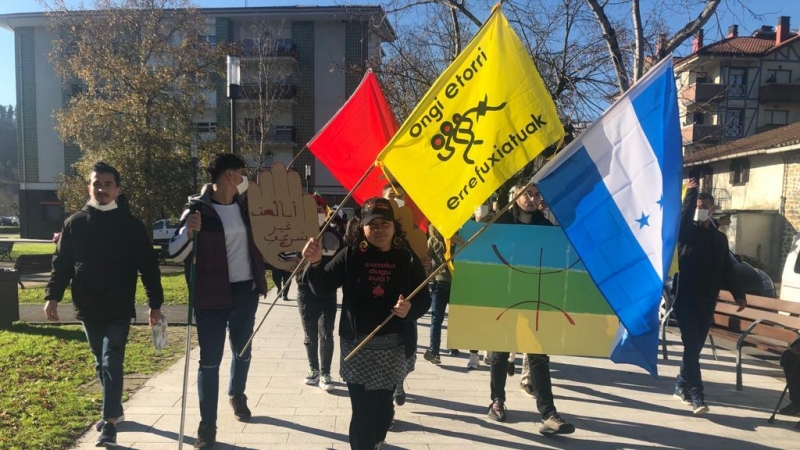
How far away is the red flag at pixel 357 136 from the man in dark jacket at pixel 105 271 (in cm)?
187

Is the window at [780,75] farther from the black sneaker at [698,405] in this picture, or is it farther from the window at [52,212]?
the window at [52,212]

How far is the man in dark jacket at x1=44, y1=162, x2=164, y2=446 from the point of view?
12.0 ft

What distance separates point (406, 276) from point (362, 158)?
6.96 feet

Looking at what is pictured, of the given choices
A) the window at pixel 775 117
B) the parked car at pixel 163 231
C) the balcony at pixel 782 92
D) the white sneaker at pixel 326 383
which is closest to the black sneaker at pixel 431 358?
the white sneaker at pixel 326 383

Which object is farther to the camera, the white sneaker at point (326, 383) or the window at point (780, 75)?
the window at point (780, 75)

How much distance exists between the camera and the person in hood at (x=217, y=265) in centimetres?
369

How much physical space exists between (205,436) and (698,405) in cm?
423

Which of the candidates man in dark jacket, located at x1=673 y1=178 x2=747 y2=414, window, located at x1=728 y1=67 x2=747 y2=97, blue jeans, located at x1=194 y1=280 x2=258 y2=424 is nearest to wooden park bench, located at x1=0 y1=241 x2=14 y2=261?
blue jeans, located at x1=194 y1=280 x2=258 y2=424

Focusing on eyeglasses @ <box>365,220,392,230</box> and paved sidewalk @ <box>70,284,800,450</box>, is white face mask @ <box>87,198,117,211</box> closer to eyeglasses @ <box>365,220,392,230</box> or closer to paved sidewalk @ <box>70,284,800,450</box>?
paved sidewalk @ <box>70,284,800,450</box>

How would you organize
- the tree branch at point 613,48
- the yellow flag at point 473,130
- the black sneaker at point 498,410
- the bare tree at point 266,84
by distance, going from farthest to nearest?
the bare tree at point 266,84, the tree branch at point 613,48, the black sneaker at point 498,410, the yellow flag at point 473,130

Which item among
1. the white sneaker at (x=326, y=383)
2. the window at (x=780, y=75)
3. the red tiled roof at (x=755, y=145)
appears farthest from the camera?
the window at (x=780, y=75)

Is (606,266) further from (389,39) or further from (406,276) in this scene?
(389,39)

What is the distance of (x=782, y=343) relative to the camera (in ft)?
18.5

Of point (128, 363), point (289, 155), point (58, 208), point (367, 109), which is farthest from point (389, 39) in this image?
point (58, 208)
